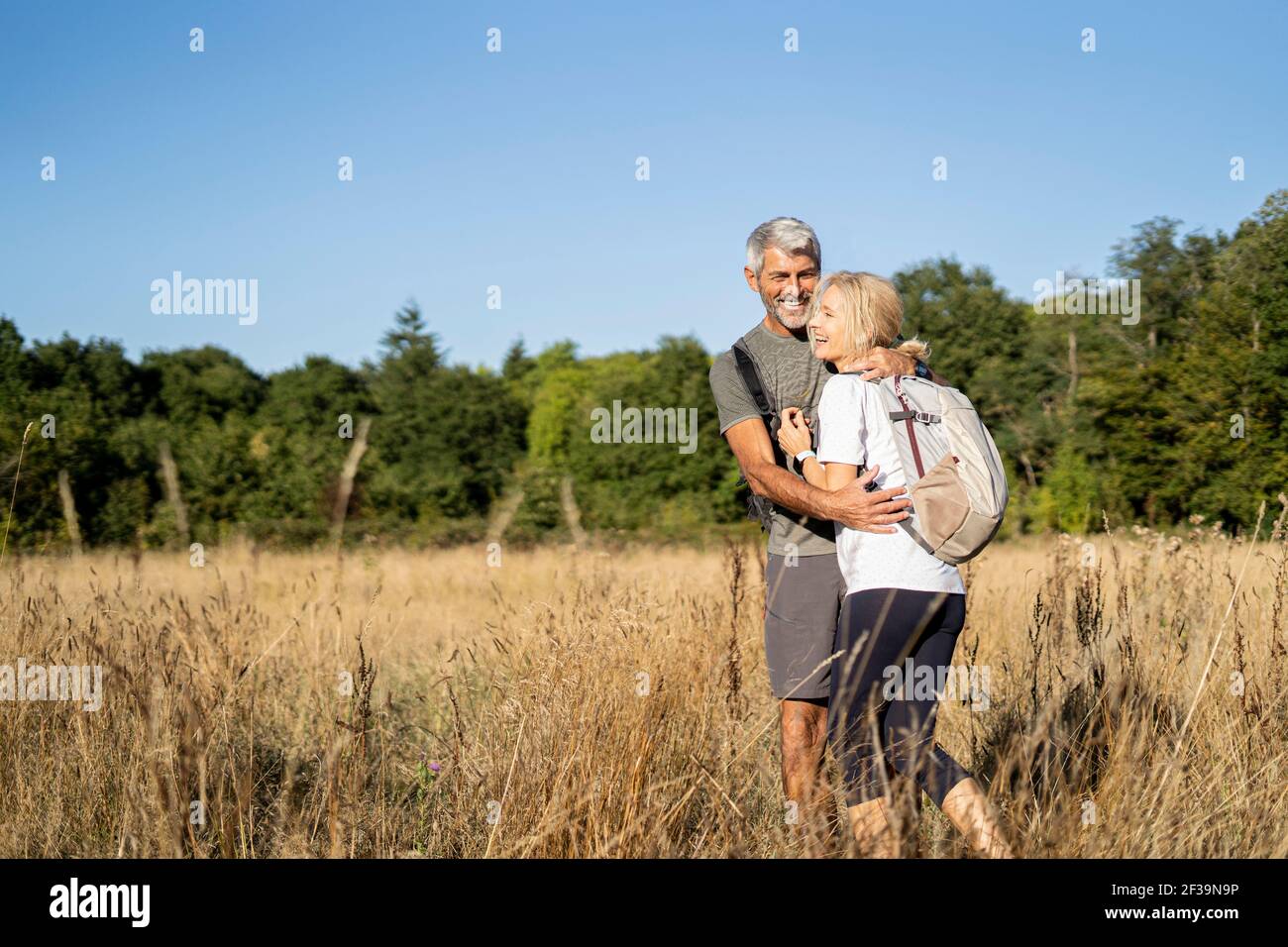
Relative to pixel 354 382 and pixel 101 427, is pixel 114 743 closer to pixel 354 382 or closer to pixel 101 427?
pixel 101 427

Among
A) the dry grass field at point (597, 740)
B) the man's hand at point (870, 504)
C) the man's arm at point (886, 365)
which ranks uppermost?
the man's arm at point (886, 365)

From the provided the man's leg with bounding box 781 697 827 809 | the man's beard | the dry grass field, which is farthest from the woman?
the man's beard

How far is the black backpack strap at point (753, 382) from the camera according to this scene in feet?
9.36

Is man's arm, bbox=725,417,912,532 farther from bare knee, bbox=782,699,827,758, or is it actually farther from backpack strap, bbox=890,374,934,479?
bare knee, bbox=782,699,827,758

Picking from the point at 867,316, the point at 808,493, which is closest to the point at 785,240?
the point at 867,316

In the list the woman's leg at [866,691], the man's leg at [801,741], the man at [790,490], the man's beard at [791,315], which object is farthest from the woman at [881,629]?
the man's beard at [791,315]

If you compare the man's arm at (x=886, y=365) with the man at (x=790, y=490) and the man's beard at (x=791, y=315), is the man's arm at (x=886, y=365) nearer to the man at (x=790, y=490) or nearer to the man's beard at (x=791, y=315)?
the man at (x=790, y=490)

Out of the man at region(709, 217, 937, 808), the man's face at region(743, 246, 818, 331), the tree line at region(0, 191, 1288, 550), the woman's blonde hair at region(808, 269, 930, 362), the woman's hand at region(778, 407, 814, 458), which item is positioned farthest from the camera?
the tree line at region(0, 191, 1288, 550)

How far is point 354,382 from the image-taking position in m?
52.9

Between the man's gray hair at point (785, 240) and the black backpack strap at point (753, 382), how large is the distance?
0.32 m

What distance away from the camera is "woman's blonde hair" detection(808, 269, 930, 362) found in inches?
94.7

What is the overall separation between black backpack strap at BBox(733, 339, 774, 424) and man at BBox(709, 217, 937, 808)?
0.5 inches
